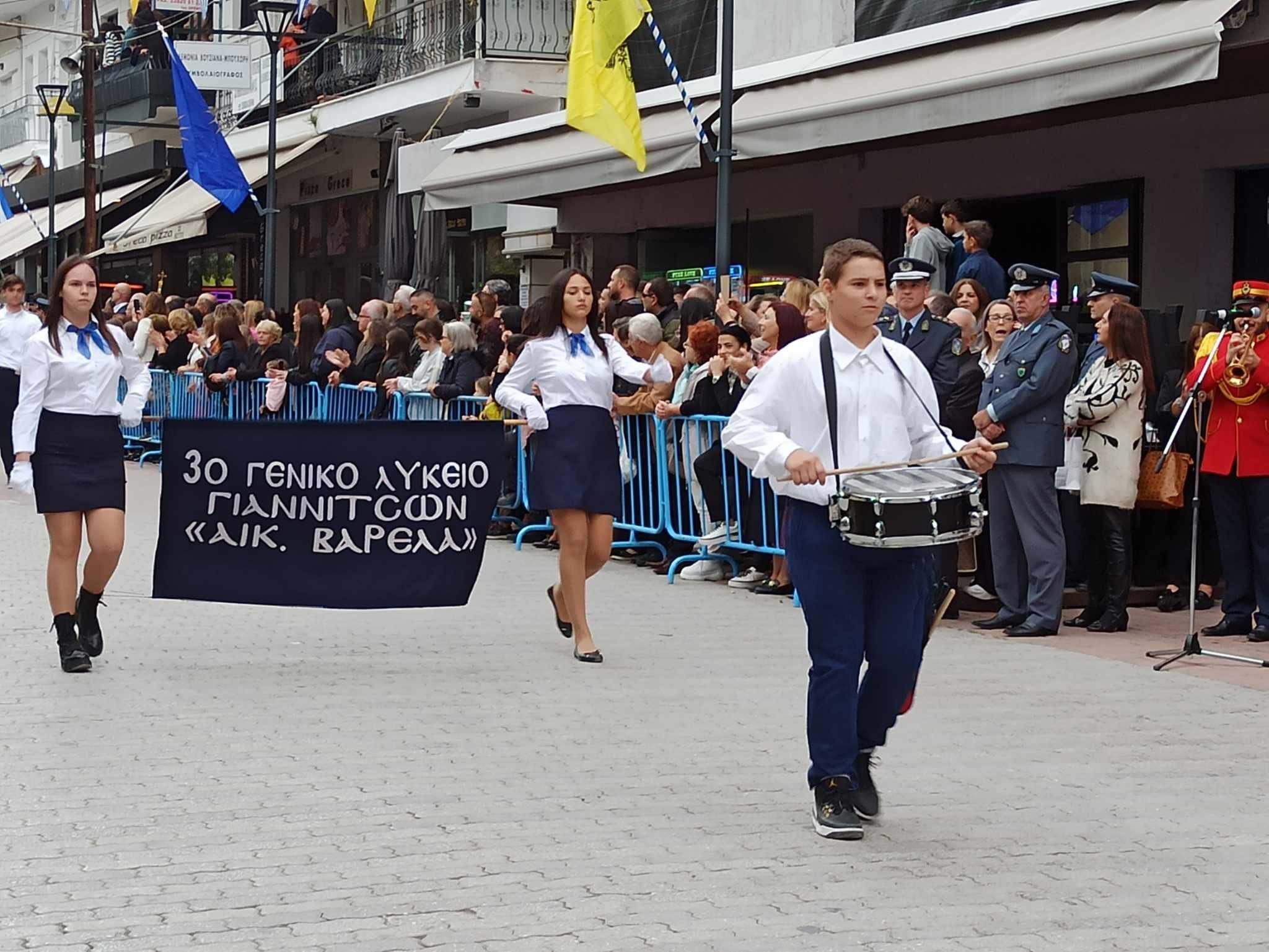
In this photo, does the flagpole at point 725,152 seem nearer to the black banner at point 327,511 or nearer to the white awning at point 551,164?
the white awning at point 551,164

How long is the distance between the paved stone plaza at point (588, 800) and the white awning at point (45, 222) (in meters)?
27.4

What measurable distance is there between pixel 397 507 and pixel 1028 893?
490 centimetres

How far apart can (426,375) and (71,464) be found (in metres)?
7.04

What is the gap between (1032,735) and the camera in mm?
7660

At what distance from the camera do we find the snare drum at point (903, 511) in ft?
18.6

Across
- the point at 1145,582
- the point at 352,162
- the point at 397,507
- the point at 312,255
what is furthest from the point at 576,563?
the point at 312,255

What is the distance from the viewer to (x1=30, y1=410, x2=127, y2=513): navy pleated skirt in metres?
8.79

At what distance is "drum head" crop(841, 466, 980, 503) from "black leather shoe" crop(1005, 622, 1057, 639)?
14.2ft

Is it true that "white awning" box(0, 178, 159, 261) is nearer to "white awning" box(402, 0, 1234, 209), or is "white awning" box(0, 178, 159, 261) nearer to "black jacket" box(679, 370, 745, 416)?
"white awning" box(402, 0, 1234, 209)

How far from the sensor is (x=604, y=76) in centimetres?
1402

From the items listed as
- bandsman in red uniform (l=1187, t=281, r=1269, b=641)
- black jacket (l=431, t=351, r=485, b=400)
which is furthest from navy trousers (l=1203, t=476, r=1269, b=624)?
black jacket (l=431, t=351, r=485, b=400)

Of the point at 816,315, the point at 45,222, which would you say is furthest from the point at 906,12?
the point at 45,222

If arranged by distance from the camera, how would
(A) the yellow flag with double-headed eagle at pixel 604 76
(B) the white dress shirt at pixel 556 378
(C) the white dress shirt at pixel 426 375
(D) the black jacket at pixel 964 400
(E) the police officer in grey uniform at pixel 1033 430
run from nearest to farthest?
(B) the white dress shirt at pixel 556 378
(E) the police officer in grey uniform at pixel 1033 430
(D) the black jacket at pixel 964 400
(A) the yellow flag with double-headed eagle at pixel 604 76
(C) the white dress shirt at pixel 426 375

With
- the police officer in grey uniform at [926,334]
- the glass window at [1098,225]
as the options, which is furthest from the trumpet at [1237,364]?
the glass window at [1098,225]
